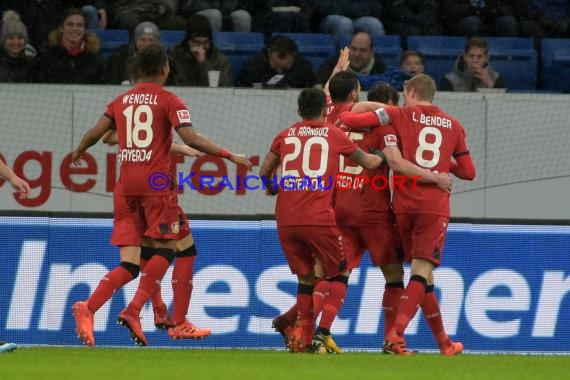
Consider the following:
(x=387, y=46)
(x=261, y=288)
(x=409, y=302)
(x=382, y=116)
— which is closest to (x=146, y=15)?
(x=387, y=46)

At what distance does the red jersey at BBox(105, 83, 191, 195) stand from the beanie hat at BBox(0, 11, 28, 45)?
5064 mm

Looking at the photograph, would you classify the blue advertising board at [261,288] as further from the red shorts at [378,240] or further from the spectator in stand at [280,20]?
the spectator in stand at [280,20]

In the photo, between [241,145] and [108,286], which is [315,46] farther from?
[108,286]

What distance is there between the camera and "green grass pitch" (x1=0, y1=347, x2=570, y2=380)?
27.1 feet

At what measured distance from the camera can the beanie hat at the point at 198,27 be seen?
14852mm

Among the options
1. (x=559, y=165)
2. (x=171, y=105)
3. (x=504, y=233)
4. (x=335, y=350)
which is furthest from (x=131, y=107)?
(x=559, y=165)

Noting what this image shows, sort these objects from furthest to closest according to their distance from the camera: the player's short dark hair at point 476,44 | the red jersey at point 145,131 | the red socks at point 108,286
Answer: the player's short dark hair at point 476,44
the red socks at point 108,286
the red jersey at point 145,131

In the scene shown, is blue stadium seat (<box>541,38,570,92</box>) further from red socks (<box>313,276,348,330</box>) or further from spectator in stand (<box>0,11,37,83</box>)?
red socks (<box>313,276,348,330</box>)

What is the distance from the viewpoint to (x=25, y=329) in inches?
471

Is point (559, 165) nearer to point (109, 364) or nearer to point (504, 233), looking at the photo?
point (504, 233)

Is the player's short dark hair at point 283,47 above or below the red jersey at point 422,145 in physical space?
above

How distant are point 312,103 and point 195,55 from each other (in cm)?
487

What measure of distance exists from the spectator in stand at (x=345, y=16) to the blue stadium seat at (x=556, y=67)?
1.97 meters
